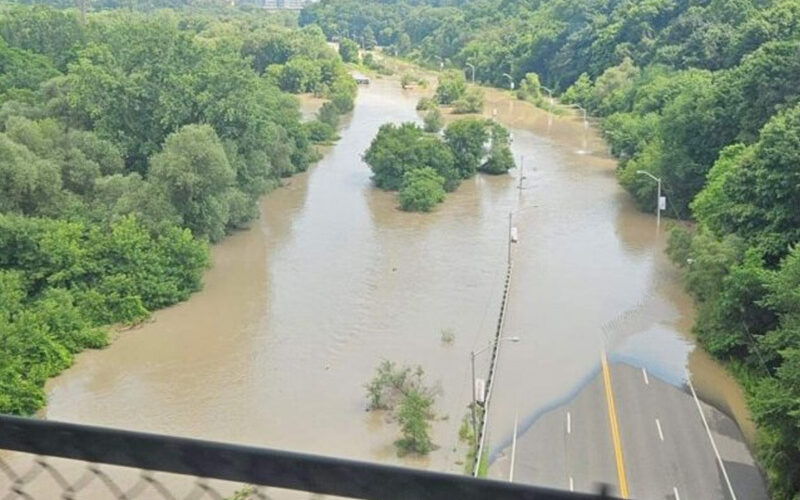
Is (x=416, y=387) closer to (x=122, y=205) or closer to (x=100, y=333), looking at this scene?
(x=100, y=333)

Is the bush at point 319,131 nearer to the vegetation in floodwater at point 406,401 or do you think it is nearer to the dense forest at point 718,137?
the dense forest at point 718,137

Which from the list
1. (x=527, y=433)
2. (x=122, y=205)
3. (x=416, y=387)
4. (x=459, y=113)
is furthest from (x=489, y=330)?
(x=459, y=113)

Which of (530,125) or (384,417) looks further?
(530,125)

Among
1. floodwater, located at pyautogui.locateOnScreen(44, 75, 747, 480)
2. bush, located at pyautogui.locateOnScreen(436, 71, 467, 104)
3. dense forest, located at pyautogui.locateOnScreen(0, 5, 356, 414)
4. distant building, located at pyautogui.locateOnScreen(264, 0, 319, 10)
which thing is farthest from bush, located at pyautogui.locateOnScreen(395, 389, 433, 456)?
distant building, located at pyautogui.locateOnScreen(264, 0, 319, 10)

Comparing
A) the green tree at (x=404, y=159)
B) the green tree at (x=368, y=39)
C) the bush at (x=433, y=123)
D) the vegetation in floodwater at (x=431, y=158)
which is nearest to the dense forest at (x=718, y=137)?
the vegetation in floodwater at (x=431, y=158)

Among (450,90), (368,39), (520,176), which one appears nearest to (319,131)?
(520,176)

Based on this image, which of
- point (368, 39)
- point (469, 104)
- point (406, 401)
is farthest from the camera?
Result: point (368, 39)

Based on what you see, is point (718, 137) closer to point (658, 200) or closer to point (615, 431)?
point (658, 200)
